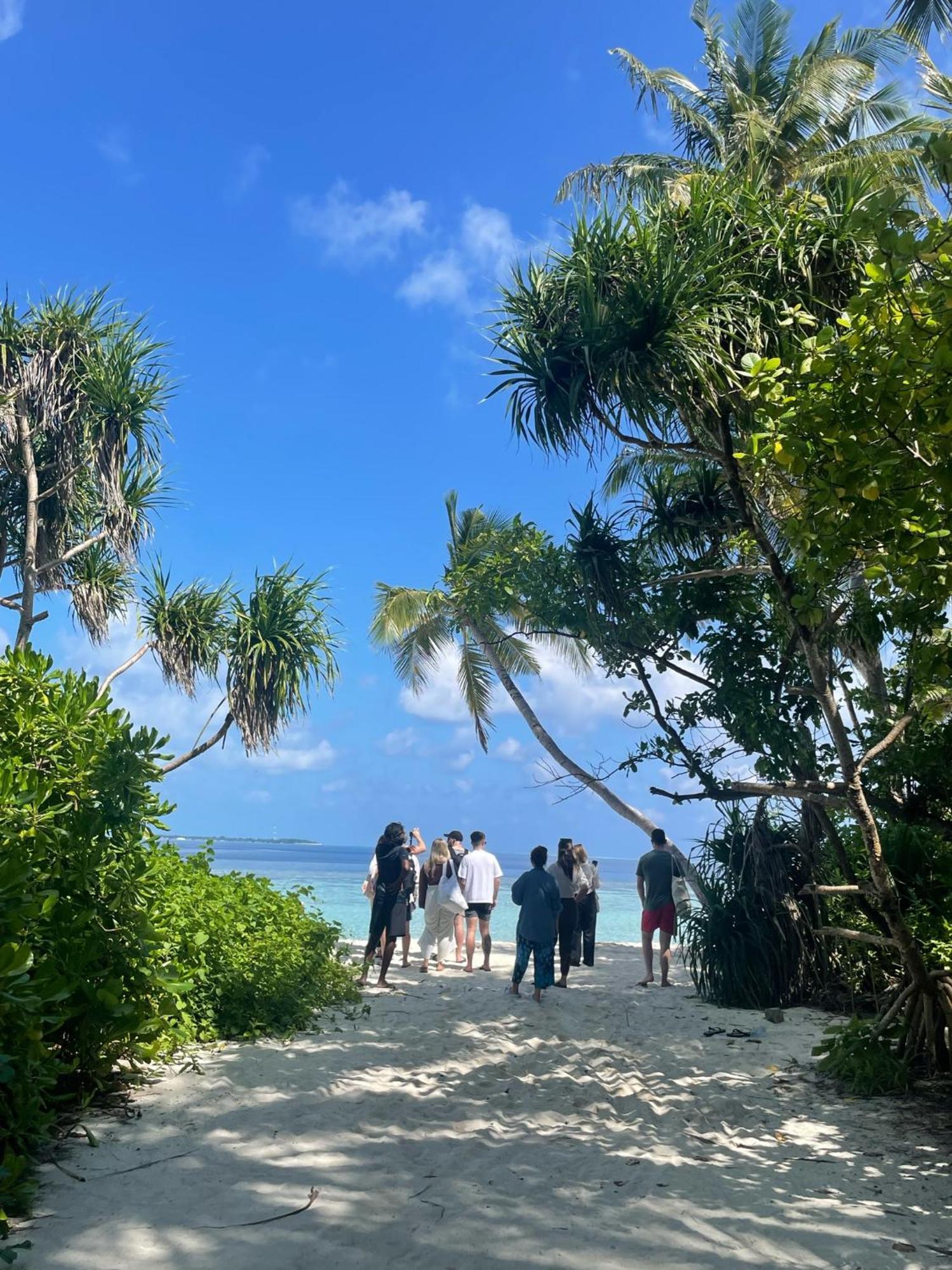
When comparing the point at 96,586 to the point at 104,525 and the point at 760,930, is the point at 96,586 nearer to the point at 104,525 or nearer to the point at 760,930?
the point at 104,525

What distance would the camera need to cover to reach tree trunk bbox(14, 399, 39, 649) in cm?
1153

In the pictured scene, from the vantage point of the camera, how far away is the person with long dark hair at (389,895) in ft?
30.3

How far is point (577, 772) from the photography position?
1139cm

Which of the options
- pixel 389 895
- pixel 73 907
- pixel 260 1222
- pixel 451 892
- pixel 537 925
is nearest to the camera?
pixel 260 1222

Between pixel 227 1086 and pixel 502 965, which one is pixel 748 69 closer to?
pixel 502 965

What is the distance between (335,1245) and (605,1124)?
2.14 m

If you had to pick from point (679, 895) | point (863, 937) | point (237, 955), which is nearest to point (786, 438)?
point (863, 937)

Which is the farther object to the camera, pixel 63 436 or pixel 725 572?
pixel 63 436

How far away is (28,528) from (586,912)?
7.96 meters

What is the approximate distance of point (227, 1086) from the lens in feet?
18.1

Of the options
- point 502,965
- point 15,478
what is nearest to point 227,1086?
point 502,965

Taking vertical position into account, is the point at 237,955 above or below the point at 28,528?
below

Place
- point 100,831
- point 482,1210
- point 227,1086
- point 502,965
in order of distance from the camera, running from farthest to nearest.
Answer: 1. point 502,965
2. point 227,1086
3. point 100,831
4. point 482,1210

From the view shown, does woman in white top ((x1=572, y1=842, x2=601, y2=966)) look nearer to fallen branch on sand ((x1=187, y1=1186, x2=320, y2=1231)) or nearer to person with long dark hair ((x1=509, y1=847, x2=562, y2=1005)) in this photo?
person with long dark hair ((x1=509, y1=847, x2=562, y2=1005))
